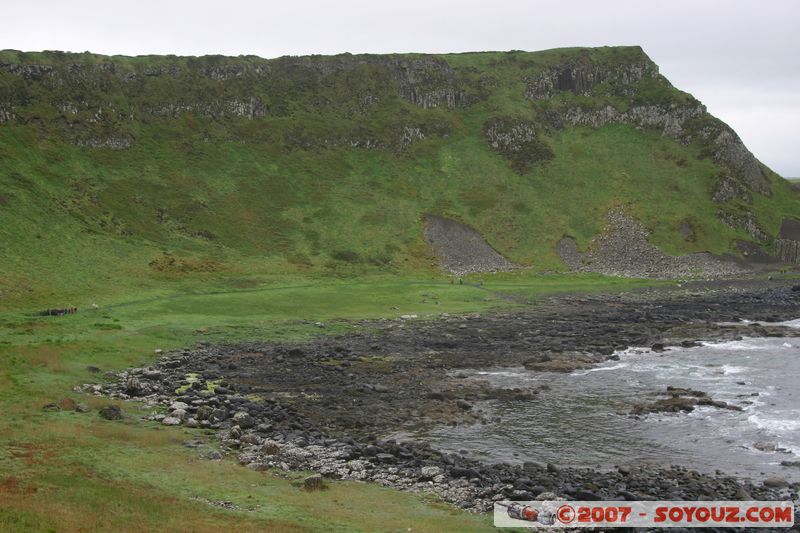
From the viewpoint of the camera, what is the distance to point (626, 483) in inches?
1398

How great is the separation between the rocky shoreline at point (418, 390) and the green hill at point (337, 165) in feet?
128

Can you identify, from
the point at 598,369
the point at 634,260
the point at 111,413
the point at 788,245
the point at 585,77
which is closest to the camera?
the point at 111,413

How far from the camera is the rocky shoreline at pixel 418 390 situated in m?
35.6

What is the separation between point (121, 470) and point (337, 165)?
134 metres

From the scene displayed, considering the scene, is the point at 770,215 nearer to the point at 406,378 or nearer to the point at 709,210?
the point at 709,210

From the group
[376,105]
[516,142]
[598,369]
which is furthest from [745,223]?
[598,369]

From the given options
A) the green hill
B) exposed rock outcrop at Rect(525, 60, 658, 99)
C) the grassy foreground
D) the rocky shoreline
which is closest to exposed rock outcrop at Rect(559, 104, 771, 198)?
the green hill

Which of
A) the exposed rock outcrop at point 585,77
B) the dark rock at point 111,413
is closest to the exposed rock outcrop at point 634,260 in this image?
the exposed rock outcrop at point 585,77

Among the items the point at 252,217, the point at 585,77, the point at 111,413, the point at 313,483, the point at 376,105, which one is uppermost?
the point at 585,77

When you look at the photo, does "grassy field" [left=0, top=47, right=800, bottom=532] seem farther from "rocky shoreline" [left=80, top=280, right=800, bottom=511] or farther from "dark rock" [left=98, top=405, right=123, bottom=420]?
"rocky shoreline" [left=80, top=280, right=800, bottom=511]

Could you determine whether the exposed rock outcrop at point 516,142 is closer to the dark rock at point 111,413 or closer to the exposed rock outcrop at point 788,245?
the exposed rock outcrop at point 788,245

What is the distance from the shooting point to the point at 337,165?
16262 cm

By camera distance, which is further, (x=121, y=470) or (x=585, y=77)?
(x=585, y=77)

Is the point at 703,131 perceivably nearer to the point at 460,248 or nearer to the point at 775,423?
the point at 460,248
